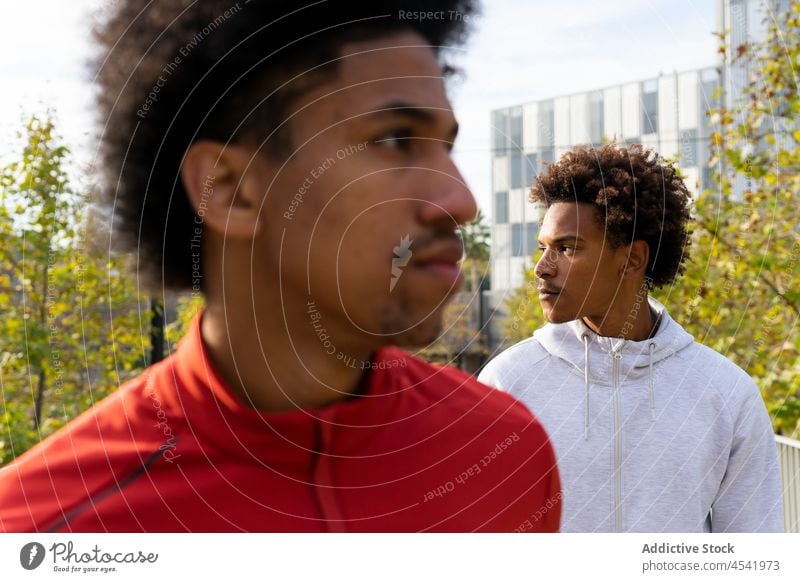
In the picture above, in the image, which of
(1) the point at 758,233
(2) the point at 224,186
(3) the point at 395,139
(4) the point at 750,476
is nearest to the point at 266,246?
(2) the point at 224,186

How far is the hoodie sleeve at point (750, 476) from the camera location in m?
1.09

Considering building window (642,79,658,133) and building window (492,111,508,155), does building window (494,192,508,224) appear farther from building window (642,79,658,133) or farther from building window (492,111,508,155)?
building window (642,79,658,133)

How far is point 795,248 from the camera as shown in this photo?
1370 millimetres

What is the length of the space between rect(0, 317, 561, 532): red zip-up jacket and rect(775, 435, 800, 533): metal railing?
409 mm

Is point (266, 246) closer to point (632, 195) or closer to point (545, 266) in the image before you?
point (545, 266)

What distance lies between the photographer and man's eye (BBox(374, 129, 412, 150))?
0.88 metres

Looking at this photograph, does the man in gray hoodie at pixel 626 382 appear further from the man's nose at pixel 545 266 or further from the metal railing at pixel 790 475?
the metal railing at pixel 790 475

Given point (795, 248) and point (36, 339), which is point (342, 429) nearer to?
point (36, 339)

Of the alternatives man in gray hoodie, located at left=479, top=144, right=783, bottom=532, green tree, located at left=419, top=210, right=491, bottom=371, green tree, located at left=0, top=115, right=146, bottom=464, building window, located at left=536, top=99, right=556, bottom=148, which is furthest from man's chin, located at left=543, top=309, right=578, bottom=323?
green tree, located at left=0, top=115, right=146, bottom=464

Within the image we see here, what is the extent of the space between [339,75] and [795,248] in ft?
2.85

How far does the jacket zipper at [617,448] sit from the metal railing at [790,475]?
287 mm

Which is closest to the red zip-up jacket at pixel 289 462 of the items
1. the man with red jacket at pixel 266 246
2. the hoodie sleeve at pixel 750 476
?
the man with red jacket at pixel 266 246
